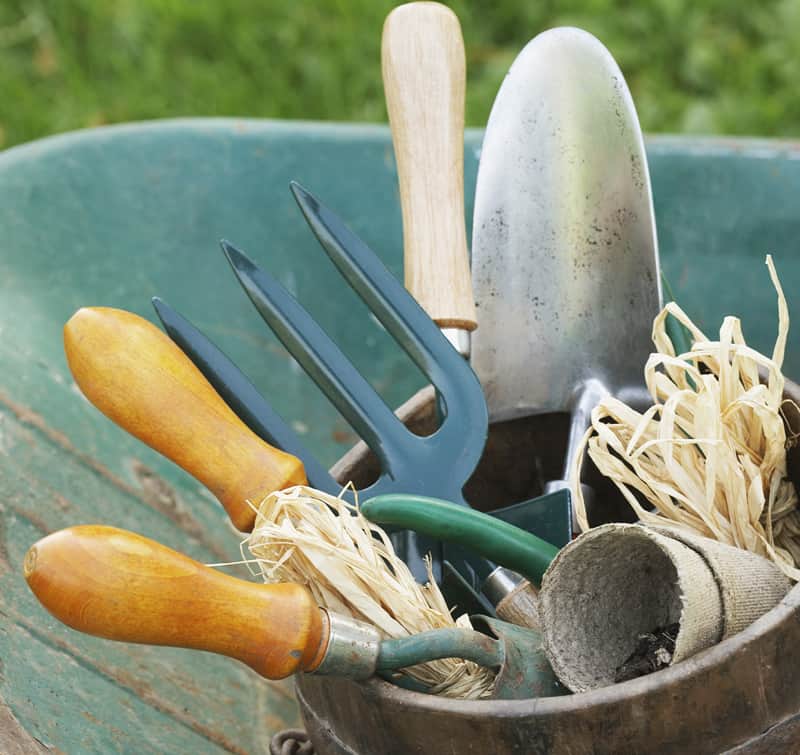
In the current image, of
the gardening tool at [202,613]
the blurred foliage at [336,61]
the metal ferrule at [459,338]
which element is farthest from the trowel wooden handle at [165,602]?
the blurred foliage at [336,61]

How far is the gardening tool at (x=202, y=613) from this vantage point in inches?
23.1

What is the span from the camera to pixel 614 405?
739 mm

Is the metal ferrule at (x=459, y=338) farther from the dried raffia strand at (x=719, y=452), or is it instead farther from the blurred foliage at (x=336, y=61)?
the blurred foliage at (x=336, y=61)

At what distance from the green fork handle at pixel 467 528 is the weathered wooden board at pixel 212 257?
32cm

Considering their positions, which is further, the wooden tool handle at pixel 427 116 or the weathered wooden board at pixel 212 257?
the weathered wooden board at pixel 212 257

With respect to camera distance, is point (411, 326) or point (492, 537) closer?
point (492, 537)

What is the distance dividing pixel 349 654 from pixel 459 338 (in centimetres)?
30

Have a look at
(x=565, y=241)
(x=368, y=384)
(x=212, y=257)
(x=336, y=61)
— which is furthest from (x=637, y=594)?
(x=336, y=61)

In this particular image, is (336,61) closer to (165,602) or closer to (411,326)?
(411,326)

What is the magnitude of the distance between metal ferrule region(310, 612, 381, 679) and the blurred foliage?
1.38m

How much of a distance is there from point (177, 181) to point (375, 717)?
66 cm

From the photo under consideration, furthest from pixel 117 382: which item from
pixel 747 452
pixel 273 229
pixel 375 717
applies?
pixel 273 229

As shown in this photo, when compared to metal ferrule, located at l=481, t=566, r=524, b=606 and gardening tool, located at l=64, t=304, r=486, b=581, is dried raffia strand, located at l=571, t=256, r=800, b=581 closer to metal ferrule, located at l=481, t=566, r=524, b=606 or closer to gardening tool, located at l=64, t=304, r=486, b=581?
metal ferrule, located at l=481, t=566, r=524, b=606

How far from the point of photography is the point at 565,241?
36.4 inches
